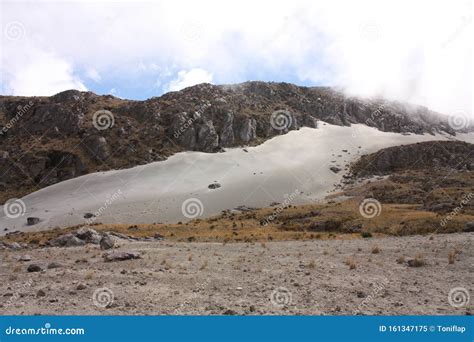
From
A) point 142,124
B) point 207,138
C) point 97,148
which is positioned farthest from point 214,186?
point 142,124

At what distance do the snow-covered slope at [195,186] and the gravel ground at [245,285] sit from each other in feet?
187

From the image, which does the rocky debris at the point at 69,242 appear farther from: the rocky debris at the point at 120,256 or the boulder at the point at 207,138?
the boulder at the point at 207,138

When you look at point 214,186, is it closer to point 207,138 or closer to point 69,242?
point 207,138

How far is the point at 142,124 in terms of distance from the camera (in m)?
131

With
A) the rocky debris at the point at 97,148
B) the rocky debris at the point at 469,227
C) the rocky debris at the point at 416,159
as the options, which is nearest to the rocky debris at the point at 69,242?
the rocky debris at the point at 469,227

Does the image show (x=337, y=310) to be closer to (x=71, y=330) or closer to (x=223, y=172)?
(x=71, y=330)

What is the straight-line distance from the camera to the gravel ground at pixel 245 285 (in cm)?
1427

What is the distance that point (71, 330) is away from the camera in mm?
11133

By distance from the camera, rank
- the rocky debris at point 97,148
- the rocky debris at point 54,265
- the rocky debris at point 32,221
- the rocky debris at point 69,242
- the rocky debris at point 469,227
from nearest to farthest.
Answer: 1. the rocky debris at point 54,265
2. the rocky debris at point 69,242
3. the rocky debris at point 469,227
4. the rocky debris at point 32,221
5. the rocky debris at point 97,148

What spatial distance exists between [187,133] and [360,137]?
61.7m

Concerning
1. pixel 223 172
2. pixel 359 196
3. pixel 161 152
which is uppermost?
pixel 161 152

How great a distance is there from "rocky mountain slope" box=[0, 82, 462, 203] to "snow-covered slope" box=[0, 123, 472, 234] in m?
6.89

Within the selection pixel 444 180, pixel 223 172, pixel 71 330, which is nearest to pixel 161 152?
pixel 223 172

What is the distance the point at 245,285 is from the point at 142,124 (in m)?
118
